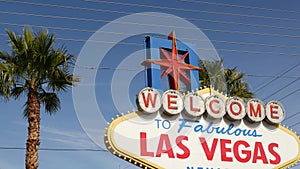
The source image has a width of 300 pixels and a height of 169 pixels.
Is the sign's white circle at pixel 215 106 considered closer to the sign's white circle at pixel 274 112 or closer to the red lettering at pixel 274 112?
the sign's white circle at pixel 274 112

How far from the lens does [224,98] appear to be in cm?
1862

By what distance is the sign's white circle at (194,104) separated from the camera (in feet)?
57.6

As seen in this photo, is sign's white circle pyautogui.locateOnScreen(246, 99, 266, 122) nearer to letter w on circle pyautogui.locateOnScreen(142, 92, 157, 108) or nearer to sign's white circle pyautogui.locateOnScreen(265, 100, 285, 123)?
sign's white circle pyautogui.locateOnScreen(265, 100, 285, 123)

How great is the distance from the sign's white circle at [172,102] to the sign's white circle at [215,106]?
108 cm

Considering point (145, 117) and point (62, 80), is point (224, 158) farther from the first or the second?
point (62, 80)

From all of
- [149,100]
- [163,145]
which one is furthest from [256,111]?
[149,100]

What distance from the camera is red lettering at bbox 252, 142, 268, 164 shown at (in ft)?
59.9

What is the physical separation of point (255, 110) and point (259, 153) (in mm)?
1520

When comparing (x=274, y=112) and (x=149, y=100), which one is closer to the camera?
(x=149, y=100)

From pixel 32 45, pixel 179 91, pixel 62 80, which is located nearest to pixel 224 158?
pixel 179 91

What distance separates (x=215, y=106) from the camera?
1808 cm

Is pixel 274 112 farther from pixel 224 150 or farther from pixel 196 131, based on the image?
pixel 196 131

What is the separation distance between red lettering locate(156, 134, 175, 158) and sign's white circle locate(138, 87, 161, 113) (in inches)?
36.8

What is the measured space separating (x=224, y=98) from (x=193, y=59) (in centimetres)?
184
